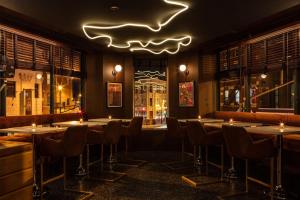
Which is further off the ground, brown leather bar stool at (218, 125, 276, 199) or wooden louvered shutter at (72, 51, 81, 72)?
wooden louvered shutter at (72, 51, 81, 72)

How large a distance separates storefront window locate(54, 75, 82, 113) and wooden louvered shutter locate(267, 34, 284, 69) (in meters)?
5.20

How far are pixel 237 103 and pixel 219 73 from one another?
43.3 inches

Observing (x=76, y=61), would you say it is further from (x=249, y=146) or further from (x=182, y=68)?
(x=249, y=146)

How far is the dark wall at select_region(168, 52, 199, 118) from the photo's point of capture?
859cm

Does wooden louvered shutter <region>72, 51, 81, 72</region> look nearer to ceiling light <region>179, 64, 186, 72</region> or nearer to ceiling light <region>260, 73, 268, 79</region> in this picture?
ceiling light <region>179, 64, 186, 72</region>

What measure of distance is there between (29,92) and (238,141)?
7479 mm

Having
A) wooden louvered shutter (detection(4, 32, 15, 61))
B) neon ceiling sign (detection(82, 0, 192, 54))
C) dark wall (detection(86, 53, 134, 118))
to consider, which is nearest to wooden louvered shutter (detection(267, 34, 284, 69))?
neon ceiling sign (detection(82, 0, 192, 54))

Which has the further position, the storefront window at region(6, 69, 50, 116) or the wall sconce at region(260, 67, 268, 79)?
the storefront window at region(6, 69, 50, 116)

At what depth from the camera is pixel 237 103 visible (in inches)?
307

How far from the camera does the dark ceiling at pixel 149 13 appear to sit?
4703 millimetres

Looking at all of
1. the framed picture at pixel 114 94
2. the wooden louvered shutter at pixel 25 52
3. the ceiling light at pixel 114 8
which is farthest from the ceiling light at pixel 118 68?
the ceiling light at pixel 114 8

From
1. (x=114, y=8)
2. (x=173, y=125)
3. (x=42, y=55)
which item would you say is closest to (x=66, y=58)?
(x=42, y=55)

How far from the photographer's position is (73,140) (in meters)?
3.98

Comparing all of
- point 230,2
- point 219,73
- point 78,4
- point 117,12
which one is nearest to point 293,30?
point 230,2
